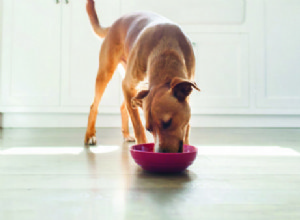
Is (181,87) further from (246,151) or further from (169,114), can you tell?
(246,151)

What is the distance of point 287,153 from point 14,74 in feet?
8.26

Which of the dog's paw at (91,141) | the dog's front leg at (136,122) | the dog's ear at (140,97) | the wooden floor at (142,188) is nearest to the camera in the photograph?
the wooden floor at (142,188)

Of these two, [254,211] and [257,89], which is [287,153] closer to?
[254,211]

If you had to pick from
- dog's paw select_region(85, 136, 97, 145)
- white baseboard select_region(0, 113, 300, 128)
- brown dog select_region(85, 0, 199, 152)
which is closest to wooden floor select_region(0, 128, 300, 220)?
brown dog select_region(85, 0, 199, 152)

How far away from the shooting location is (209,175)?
0.94m

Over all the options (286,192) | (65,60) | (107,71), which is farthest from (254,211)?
(65,60)

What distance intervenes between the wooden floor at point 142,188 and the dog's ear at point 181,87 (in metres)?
0.26

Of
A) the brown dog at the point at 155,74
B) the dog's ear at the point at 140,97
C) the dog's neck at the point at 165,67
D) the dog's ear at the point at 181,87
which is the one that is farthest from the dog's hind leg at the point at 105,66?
the dog's ear at the point at 181,87

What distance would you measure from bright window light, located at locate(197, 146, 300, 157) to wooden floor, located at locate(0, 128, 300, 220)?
0.07 meters

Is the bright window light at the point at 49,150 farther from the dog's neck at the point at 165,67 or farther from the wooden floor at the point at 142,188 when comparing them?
the dog's neck at the point at 165,67

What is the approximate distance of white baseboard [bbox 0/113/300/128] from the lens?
289 centimetres

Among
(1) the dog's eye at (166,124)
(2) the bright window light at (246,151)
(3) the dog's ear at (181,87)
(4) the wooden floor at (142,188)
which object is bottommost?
(2) the bright window light at (246,151)

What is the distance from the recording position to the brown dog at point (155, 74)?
3.22ft

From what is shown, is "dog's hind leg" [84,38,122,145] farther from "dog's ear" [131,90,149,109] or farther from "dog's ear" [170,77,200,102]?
"dog's ear" [170,77,200,102]
